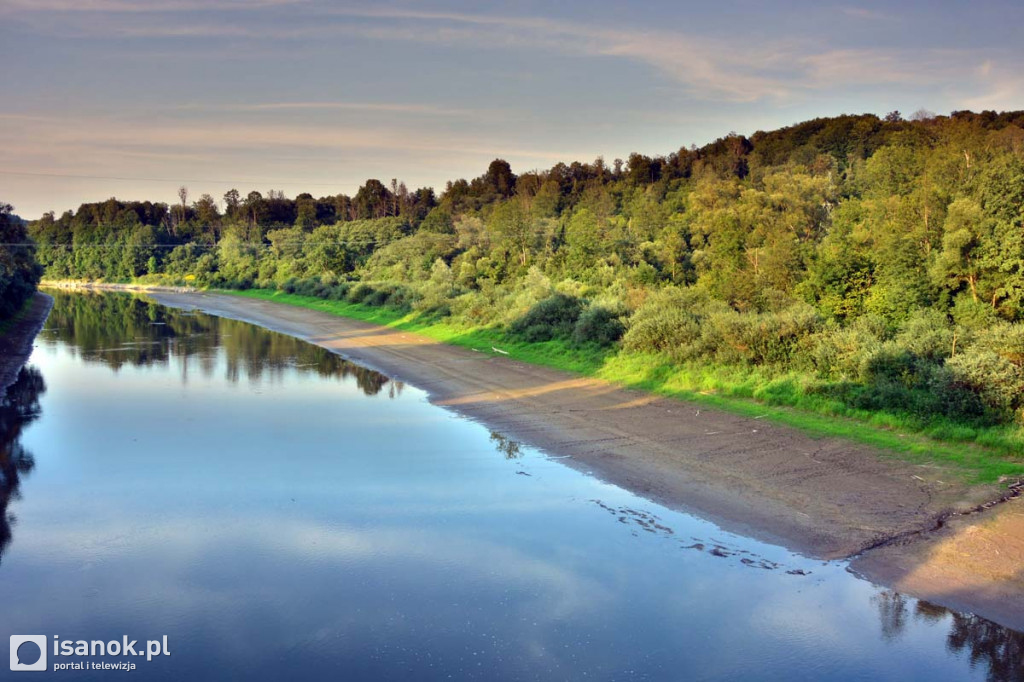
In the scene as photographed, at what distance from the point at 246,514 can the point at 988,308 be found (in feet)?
58.8

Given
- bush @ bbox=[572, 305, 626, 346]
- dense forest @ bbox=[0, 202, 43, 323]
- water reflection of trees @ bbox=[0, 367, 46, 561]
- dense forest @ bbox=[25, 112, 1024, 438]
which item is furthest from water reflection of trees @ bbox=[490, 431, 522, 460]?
dense forest @ bbox=[0, 202, 43, 323]

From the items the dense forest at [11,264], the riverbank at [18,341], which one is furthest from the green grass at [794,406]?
the dense forest at [11,264]

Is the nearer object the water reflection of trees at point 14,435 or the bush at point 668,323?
the water reflection of trees at point 14,435

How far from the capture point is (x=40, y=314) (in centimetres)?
5594

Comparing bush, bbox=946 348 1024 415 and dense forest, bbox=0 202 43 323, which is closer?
bush, bbox=946 348 1024 415

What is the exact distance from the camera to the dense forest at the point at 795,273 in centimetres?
1655

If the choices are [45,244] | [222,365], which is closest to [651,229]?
[222,365]

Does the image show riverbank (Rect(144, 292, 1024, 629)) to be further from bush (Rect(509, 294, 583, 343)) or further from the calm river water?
bush (Rect(509, 294, 583, 343))

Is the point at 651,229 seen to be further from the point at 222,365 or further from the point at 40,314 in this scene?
the point at 40,314

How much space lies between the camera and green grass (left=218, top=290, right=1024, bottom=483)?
1295cm

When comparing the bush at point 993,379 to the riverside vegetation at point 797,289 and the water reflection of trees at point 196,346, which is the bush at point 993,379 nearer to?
the riverside vegetation at point 797,289

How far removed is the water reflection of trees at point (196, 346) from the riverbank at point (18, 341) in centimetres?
108

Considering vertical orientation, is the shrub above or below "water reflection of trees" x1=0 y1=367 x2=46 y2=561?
above

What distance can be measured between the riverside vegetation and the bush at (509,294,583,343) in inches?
3.7
